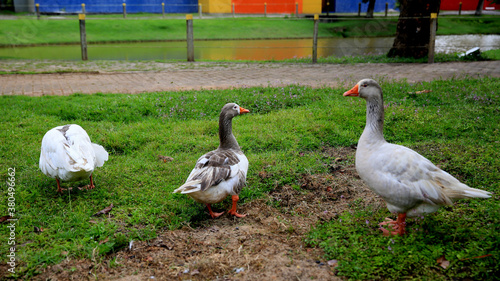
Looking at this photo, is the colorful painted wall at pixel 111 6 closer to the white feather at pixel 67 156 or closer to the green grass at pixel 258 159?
the green grass at pixel 258 159

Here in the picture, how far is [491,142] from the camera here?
561 cm

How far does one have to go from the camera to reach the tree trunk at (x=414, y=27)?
12227 millimetres

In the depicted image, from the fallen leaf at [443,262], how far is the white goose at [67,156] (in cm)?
337

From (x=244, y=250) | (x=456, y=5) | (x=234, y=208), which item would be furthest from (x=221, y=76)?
(x=456, y=5)

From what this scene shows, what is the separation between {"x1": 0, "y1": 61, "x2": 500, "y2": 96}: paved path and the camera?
356 inches

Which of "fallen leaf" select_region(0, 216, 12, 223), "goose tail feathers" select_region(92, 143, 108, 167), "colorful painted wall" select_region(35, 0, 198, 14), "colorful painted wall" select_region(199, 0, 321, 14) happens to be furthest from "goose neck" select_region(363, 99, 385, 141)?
"colorful painted wall" select_region(199, 0, 321, 14)

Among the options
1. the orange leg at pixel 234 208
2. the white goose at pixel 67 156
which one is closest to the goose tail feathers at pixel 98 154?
the white goose at pixel 67 156

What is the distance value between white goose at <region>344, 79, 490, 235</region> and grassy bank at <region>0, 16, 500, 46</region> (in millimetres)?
19544

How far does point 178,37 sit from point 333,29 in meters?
11.1

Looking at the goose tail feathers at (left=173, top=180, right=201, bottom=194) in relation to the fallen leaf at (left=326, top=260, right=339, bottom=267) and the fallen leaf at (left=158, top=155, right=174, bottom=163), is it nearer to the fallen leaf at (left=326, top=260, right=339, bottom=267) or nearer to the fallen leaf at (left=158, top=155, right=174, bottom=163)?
the fallen leaf at (left=326, top=260, right=339, bottom=267)

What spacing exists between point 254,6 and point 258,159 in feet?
98.8

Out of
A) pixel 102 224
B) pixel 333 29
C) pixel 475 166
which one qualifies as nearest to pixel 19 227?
pixel 102 224

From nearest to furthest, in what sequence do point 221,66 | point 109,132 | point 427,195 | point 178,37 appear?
1. point 427,195
2. point 109,132
3. point 221,66
4. point 178,37

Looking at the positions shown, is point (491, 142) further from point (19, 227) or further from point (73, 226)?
point (19, 227)
